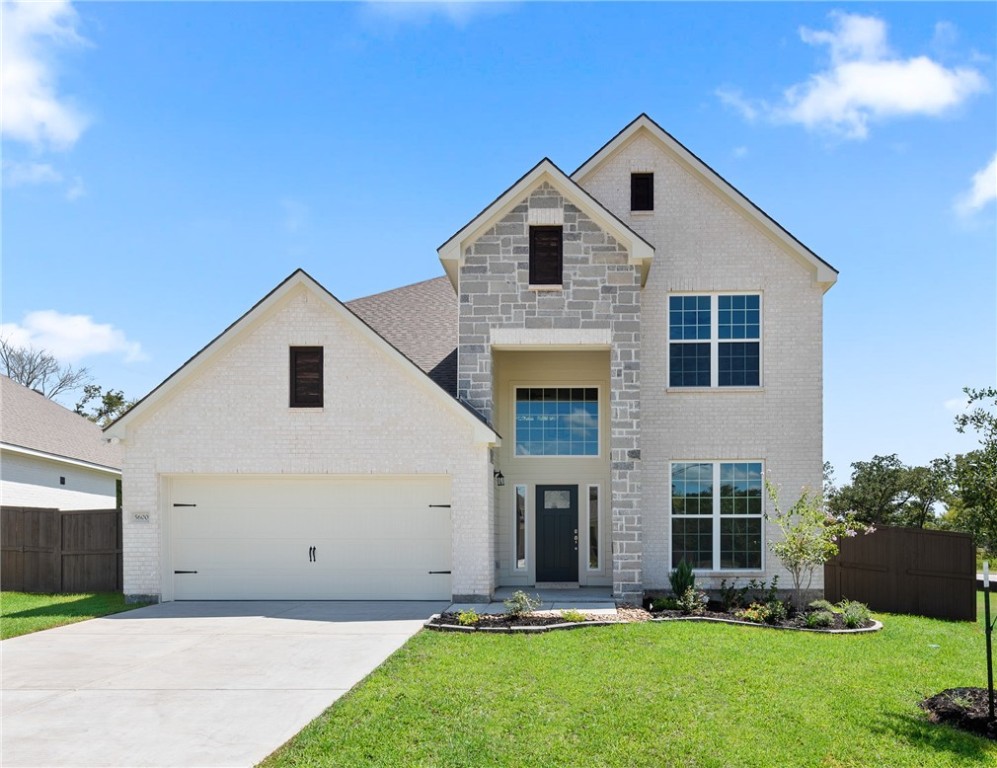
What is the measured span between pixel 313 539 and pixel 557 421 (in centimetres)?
594

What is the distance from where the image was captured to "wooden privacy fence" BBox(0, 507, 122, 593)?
19.0 metres

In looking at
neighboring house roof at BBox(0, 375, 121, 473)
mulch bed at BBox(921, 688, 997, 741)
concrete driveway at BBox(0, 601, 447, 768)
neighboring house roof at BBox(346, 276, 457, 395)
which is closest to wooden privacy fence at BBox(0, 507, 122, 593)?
concrete driveway at BBox(0, 601, 447, 768)

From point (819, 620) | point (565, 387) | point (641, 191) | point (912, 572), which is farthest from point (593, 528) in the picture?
point (641, 191)

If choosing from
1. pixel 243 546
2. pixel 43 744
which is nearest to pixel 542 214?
pixel 243 546

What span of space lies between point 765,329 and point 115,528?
1460 centimetres

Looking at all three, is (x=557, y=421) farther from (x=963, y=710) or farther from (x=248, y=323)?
(x=963, y=710)

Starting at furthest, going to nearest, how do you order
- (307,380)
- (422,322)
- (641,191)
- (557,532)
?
(422,322) → (557,532) → (641,191) → (307,380)

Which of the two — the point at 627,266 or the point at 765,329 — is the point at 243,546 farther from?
the point at 765,329

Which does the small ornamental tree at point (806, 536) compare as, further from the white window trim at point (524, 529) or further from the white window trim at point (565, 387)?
the white window trim at point (524, 529)

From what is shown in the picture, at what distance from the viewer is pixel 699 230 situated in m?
18.5

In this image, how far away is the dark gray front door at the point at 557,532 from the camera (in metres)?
19.0

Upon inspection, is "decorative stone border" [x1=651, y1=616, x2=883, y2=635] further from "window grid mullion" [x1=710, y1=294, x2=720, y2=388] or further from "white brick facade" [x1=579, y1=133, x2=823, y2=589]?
"window grid mullion" [x1=710, y1=294, x2=720, y2=388]

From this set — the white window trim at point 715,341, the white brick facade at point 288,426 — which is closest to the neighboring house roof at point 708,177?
the white window trim at point 715,341

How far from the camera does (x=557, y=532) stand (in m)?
19.1
